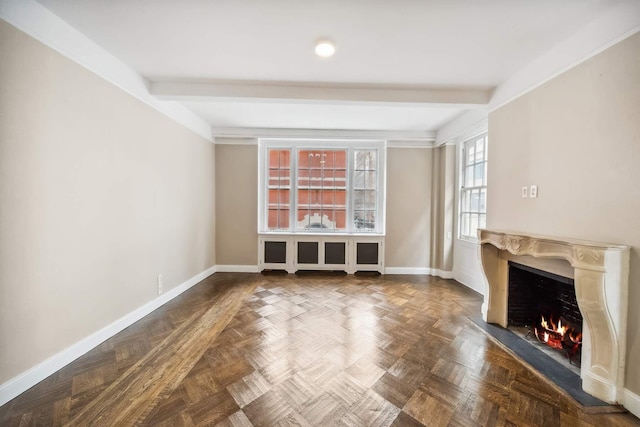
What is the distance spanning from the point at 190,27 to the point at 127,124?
124 cm

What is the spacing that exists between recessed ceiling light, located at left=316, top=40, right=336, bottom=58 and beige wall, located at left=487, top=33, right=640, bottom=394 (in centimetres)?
190

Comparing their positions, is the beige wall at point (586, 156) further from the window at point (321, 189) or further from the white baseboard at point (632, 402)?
the window at point (321, 189)

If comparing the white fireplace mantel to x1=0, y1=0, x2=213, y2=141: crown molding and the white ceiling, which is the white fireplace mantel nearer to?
the white ceiling

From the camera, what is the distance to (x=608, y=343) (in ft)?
5.53

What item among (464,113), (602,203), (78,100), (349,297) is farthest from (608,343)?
(78,100)

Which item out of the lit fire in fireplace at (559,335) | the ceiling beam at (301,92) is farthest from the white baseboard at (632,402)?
the ceiling beam at (301,92)

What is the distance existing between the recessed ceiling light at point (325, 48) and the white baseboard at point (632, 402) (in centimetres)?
314

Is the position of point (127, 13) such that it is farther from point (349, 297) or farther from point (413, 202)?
point (413, 202)

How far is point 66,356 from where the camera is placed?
6.48ft

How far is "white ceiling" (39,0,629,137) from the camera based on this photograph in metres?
1.75

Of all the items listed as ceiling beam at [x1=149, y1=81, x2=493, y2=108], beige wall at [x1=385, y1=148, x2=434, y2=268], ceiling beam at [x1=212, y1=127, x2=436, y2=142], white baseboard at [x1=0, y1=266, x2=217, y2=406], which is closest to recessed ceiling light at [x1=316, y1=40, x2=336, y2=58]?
ceiling beam at [x1=149, y1=81, x2=493, y2=108]

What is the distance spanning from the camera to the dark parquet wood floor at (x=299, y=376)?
153cm

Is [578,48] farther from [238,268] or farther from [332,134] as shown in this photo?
[238,268]

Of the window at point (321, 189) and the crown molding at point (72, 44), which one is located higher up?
→ the crown molding at point (72, 44)
